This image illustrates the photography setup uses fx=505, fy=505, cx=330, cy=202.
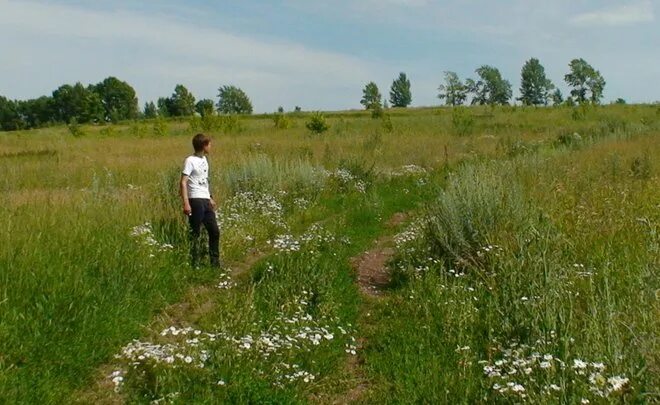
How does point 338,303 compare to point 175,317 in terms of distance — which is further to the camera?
point 338,303

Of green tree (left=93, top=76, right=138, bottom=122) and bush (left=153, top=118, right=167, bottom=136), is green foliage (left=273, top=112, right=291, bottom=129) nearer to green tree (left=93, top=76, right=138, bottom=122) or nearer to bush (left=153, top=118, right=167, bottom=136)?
bush (left=153, top=118, right=167, bottom=136)

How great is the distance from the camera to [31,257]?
16.9 feet

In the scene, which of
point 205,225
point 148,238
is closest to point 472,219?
point 205,225

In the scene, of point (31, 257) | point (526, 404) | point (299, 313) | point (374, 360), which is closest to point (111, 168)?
point (31, 257)

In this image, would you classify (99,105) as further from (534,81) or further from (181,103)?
(534,81)

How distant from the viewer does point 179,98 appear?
8931 cm

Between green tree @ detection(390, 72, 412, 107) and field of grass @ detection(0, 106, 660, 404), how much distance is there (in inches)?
4420

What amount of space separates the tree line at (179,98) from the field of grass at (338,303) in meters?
80.2

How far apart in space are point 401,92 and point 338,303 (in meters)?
119

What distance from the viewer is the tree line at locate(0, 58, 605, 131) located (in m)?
85.6

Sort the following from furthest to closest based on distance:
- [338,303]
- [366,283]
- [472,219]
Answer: [366,283] < [472,219] < [338,303]

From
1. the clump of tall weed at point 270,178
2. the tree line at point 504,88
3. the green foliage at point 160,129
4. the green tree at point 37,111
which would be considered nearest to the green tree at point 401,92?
the tree line at point 504,88

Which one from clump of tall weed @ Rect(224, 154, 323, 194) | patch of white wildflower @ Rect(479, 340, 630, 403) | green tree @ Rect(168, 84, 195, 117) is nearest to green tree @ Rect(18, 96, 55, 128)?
green tree @ Rect(168, 84, 195, 117)

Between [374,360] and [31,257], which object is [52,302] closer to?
[31,257]
